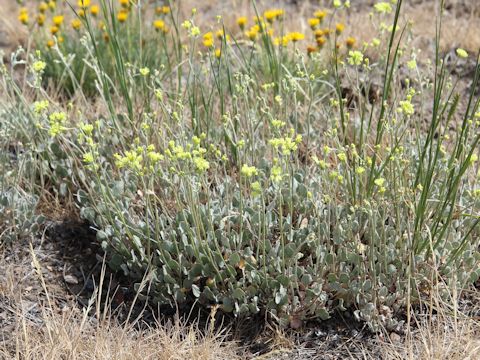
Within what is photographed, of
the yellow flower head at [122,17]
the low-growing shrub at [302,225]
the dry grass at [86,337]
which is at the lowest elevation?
the dry grass at [86,337]

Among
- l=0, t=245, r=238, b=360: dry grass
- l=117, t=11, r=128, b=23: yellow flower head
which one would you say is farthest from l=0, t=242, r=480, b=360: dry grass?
l=117, t=11, r=128, b=23: yellow flower head

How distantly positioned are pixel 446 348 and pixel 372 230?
18.3 inches

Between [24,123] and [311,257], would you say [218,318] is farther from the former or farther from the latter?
[24,123]

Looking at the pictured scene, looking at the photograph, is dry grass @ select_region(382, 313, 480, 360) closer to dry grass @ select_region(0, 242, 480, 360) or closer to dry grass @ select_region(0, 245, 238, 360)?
dry grass @ select_region(0, 242, 480, 360)

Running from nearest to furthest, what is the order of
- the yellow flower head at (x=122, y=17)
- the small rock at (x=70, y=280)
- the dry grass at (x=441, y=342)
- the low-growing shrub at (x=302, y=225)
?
the dry grass at (x=441, y=342)
the low-growing shrub at (x=302, y=225)
the small rock at (x=70, y=280)
the yellow flower head at (x=122, y=17)

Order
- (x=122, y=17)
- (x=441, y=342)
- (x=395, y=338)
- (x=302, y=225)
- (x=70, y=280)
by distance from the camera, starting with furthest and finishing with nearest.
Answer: (x=122, y=17) < (x=70, y=280) < (x=302, y=225) < (x=395, y=338) < (x=441, y=342)

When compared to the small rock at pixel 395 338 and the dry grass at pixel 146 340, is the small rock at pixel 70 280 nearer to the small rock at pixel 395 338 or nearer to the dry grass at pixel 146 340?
the dry grass at pixel 146 340

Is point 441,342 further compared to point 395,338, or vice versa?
point 395,338

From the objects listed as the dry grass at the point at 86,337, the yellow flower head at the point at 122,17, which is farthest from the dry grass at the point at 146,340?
the yellow flower head at the point at 122,17

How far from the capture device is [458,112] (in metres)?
4.07

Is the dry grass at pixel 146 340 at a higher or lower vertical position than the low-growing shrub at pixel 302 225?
lower

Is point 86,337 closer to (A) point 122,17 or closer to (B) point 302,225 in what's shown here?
(B) point 302,225

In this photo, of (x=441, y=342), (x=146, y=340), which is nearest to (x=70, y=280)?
(x=146, y=340)

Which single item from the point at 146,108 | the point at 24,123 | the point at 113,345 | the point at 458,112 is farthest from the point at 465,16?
the point at 113,345
